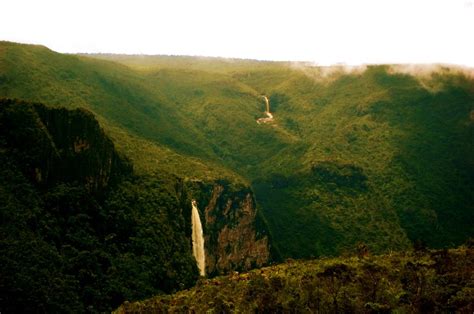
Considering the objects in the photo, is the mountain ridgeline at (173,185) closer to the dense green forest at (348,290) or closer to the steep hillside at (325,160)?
the steep hillside at (325,160)

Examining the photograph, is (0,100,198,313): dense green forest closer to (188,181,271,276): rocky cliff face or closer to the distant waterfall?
the distant waterfall

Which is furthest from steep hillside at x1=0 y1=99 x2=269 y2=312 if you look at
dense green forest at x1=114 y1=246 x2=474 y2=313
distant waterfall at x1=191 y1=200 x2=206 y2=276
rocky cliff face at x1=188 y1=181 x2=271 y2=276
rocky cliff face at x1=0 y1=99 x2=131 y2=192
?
dense green forest at x1=114 y1=246 x2=474 y2=313

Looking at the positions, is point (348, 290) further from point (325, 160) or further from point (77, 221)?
point (325, 160)

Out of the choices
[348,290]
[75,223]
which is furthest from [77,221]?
[348,290]

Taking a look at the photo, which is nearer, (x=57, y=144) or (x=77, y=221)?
(x=77, y=221)

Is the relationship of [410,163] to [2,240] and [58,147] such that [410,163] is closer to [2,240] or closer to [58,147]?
[58,147]
